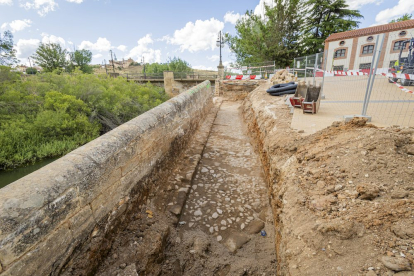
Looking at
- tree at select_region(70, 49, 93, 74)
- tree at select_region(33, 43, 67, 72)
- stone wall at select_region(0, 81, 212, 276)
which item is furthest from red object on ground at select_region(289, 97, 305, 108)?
tree at select_region(70, 49, 93, 74)

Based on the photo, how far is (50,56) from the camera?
30609 mm

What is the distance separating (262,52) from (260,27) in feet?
10.3

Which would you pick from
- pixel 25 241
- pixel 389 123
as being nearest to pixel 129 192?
pixel 25 241

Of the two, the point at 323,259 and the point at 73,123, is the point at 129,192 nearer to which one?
the point at 323,259

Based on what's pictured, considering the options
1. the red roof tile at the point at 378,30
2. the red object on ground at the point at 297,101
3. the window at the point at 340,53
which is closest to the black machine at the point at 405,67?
the red object on ground at the point at 297,101

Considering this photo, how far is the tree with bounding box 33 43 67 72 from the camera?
97.2 feet

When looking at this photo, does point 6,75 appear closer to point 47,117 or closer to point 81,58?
point 47,117

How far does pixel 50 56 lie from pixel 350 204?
40389mm

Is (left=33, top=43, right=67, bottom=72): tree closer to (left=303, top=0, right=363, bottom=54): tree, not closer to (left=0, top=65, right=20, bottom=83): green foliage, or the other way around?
(left=0, top=65, right=20, bottom=83): green foliage

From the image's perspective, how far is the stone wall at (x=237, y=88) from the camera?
1282 cm

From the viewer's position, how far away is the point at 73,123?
6.45 metres

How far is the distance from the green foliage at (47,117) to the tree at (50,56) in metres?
28.0

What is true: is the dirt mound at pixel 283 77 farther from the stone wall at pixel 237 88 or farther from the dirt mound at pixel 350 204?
the dirt mound at pixel 350 204

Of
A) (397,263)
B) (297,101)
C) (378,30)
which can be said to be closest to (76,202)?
(397,263)
